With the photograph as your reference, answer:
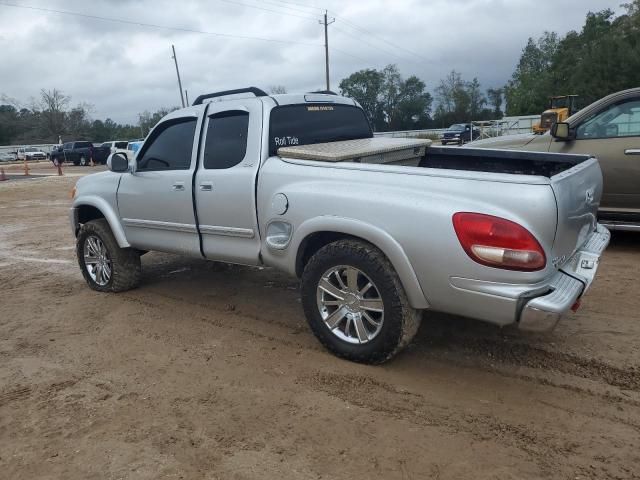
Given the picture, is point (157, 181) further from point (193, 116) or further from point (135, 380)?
point (135, 380)

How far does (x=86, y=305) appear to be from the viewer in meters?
5.33

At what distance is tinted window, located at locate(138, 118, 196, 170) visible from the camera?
4812 millimetres

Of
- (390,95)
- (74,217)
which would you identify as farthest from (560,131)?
(390,95)

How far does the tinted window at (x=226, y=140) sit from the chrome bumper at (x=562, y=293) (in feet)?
8.09

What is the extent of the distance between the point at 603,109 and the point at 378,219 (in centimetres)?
437

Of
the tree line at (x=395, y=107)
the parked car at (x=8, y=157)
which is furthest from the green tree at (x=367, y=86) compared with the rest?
the parked car at (x=8, y=157)

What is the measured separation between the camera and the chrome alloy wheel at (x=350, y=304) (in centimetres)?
352

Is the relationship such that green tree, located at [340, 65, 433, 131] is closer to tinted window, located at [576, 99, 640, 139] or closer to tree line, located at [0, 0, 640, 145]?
tree line, located at [0, 0, 640, 145]

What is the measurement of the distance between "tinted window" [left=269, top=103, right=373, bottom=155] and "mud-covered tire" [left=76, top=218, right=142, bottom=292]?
7.55 feet

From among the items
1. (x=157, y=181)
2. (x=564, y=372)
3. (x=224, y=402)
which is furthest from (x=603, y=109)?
(x=224, y=402)

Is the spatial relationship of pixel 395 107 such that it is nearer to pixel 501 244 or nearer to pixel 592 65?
pixel 592 65

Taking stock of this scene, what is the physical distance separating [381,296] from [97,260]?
11.9 ft

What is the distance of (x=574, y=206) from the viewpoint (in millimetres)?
3252

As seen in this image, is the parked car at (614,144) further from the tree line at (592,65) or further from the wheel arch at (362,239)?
the tree line at (592,65)
